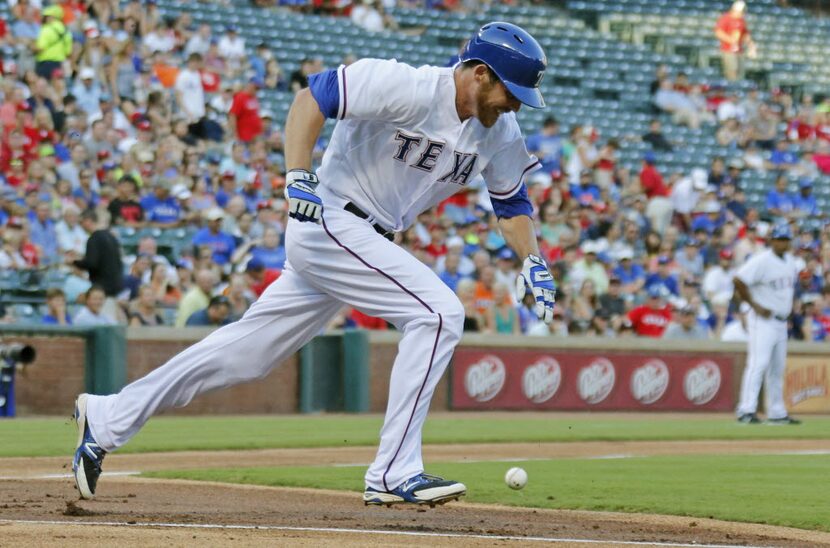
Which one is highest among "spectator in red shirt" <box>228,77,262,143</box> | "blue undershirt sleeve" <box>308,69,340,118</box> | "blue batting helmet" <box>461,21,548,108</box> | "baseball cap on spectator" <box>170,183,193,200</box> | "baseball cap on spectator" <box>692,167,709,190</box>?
"blue batting helmet" <box>461,21,548,108</box>

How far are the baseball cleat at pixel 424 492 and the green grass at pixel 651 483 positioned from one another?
1.12 meters

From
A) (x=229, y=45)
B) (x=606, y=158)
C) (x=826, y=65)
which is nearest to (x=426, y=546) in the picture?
(x=229, y=45)

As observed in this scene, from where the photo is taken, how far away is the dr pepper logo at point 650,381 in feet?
62.0

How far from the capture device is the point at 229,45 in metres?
20.6

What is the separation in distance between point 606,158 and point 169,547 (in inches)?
705

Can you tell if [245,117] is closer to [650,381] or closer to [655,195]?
[650,381]

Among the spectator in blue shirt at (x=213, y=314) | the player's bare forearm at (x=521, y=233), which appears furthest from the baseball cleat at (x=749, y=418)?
the player's bare forearm at (x=521, y=233)

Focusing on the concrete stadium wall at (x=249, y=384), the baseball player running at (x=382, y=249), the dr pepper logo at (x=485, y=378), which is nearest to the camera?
the baseball player running at (x=382, y=249)

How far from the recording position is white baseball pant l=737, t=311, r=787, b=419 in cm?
1526

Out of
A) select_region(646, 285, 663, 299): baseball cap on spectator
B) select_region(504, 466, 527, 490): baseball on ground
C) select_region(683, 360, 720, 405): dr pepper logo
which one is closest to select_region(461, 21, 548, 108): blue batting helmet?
select_region(504, 466, 527, 490): baseball on ground

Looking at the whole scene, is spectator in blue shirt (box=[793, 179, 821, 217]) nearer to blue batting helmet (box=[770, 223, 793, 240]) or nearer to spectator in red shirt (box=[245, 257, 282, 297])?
blue batting helmet (box=[770, 223, 793, 240])

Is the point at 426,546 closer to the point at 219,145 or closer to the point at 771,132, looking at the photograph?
the point at 219,145

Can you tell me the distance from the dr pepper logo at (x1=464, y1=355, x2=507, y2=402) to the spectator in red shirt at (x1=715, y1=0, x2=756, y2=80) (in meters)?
13.6

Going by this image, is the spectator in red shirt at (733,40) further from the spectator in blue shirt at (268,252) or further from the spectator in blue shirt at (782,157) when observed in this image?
the spectator in blue shirt at (268,252)
